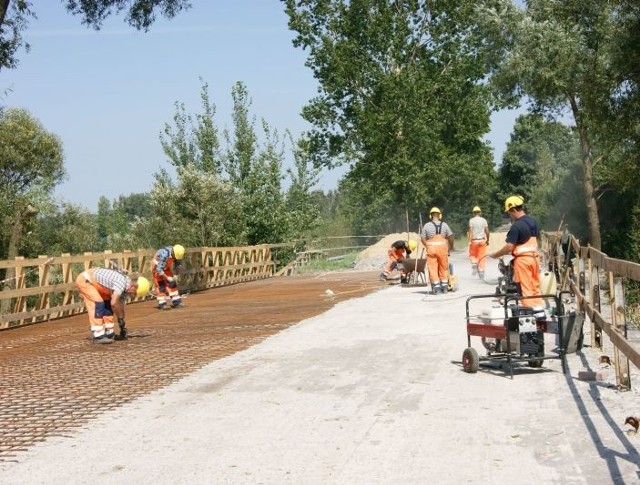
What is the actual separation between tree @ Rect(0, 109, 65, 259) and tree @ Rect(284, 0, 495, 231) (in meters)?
15.0

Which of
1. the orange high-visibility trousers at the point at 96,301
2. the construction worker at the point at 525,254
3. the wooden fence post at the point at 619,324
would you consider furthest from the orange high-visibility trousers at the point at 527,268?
the orange high-visibility trousers at the point at 96,301

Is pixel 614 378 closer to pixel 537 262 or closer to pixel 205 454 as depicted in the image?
pixel 537 262

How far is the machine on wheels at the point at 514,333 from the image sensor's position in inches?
370

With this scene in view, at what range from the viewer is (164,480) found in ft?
19.8

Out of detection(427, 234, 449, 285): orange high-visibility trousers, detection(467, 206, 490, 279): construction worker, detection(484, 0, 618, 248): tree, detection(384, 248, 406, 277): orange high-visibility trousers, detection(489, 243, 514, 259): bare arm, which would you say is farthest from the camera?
detection(484, 0, 618, 248): tree

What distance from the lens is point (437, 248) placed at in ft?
60.4

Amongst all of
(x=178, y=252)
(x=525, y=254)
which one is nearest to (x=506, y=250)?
(x=525, y=254)

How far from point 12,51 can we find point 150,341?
36.6 feet

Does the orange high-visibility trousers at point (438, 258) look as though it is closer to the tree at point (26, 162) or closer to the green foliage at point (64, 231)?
the tree at point (26, 162)

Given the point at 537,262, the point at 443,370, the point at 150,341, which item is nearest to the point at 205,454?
the point at 443,370

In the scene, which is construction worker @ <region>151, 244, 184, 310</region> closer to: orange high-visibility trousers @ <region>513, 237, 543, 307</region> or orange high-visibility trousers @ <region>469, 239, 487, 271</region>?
orange high-visibility trousers @ <region>469, 239, 487, 271</region>

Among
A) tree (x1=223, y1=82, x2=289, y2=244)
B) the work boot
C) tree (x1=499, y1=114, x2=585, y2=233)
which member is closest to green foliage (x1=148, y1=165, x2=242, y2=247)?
tree (x1=223, y1=82, x2=289, y2=244)

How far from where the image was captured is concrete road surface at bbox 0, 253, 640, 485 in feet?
19.9

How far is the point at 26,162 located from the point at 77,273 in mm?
20195
